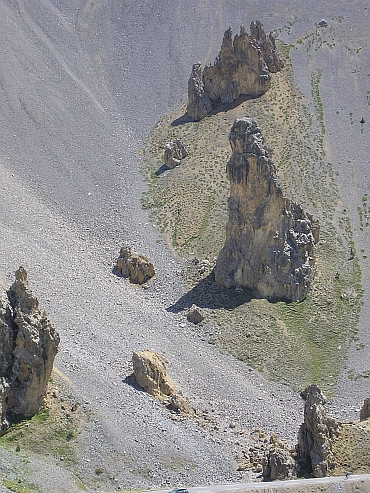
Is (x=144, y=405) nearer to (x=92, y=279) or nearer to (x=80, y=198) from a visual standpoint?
(x=92, y=279)

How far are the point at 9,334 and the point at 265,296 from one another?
2805 cm

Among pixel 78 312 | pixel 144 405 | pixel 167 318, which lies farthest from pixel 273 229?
pixel 144 405

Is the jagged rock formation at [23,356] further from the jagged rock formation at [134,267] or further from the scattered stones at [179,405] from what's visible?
the jagged rock formation at [134,267]

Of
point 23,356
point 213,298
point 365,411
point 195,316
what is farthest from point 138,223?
point 23,356

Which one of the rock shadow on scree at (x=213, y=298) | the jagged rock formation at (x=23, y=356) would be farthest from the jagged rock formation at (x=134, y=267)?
the jagged rock formation at (x=23, y=356)

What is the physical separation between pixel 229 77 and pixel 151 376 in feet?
161

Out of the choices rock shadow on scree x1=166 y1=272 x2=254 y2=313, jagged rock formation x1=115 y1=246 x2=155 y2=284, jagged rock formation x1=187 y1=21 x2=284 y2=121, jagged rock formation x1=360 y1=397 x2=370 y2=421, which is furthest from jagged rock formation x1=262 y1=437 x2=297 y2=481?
jagged rock formation x1=187 y1=21 x2=284 y2=121

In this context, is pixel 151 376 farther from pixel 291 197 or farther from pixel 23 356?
pixel 291 197

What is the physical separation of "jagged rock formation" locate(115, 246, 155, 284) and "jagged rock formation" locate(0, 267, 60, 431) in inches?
1029

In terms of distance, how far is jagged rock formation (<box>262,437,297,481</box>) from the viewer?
60500 mm

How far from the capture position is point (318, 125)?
110125 mm

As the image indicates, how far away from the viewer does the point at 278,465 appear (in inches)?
2383

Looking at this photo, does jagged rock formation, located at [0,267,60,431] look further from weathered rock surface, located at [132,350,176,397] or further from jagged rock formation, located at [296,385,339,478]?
jagged rock formation, located at [296,385,339,478]

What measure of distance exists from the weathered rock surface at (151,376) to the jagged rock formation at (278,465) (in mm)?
10541
